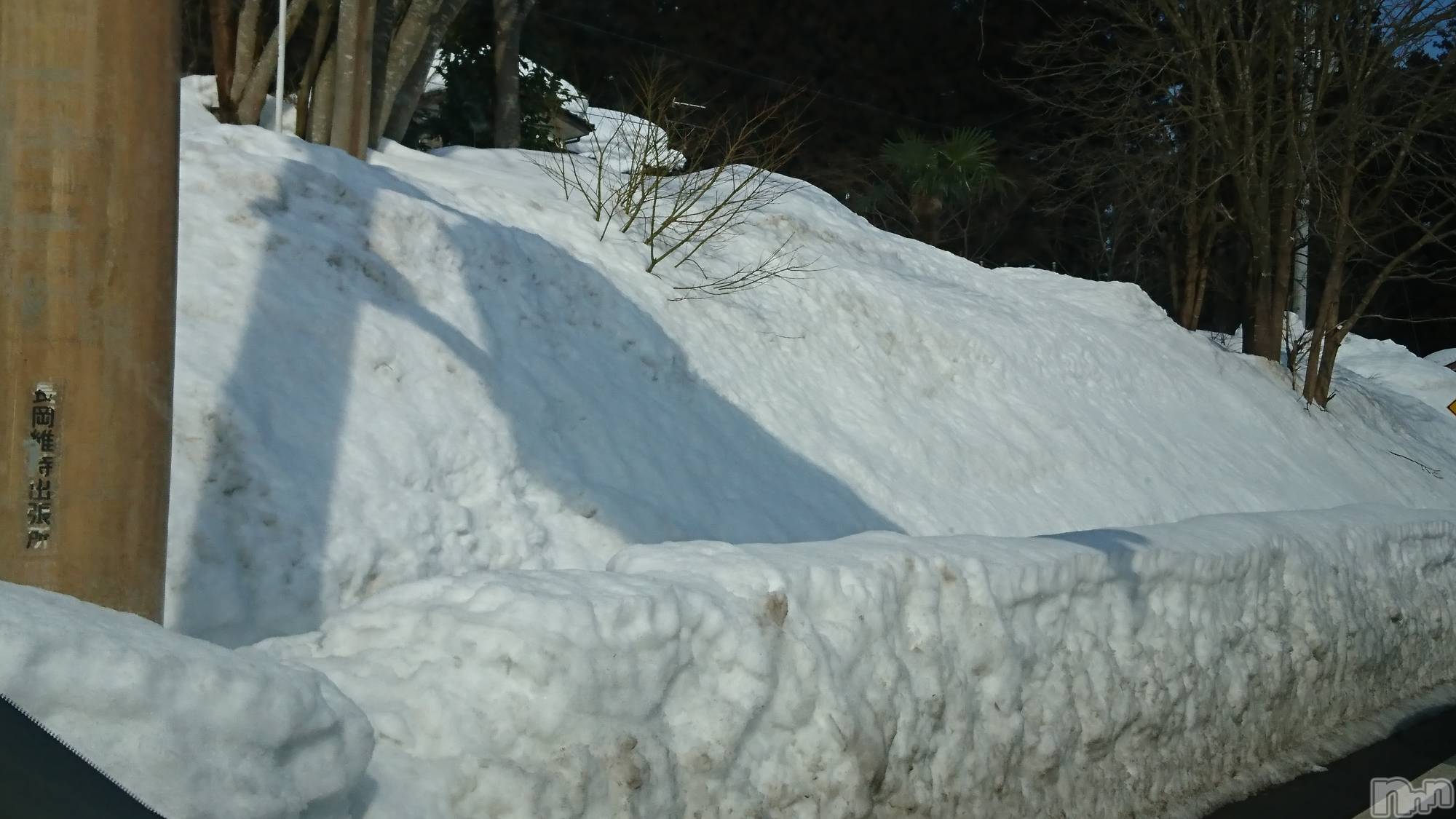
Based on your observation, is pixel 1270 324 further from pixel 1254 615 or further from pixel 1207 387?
pixel 1254 615

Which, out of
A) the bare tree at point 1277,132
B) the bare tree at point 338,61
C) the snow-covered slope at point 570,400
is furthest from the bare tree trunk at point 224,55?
the bare tree at point 1277,132

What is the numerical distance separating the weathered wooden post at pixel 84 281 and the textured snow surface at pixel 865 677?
1.97ft

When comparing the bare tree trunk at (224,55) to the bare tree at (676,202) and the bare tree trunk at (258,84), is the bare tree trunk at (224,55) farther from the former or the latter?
the bare tree at (676,202)

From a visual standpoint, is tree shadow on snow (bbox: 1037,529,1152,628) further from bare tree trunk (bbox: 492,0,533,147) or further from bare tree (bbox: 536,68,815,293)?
bare tree trunk (bbox: 492,0,533,147)

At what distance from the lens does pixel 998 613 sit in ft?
16.2

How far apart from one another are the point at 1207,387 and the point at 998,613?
39.2 feet

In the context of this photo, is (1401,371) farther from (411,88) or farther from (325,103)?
(325,103)

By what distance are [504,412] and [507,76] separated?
10111 millimetres

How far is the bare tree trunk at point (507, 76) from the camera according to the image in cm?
1717

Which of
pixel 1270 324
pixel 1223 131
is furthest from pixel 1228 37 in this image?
pixel 1270 324

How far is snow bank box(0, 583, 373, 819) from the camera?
7.64 ft

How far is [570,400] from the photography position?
8.81 m

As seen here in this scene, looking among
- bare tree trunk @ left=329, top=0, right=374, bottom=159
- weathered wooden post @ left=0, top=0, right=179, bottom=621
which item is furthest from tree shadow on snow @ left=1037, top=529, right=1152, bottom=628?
bare tree trunk @ left=329, top=0, right=374, bottom=159

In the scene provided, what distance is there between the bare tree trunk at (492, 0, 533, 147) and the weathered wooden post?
45.4 ft
